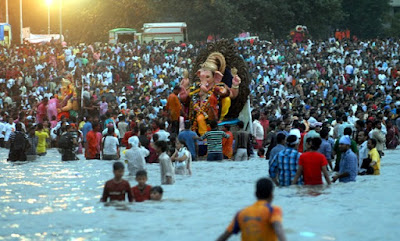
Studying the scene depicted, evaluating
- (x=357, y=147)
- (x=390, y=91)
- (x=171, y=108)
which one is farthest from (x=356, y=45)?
(x=357, y=147)

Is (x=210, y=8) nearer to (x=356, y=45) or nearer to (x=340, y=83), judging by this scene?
(x=356, y=45)

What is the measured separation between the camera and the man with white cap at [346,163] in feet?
56.9

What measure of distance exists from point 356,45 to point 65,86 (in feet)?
73.7

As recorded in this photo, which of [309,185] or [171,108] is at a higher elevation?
[171,108]

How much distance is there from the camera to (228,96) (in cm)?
2528

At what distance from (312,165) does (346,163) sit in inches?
53.6

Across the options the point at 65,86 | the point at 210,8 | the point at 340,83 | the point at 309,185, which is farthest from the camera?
the point at 210,8

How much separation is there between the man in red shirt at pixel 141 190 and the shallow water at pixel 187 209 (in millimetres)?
118

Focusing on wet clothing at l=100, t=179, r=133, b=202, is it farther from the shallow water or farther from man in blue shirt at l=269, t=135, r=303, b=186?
man in blue shirt at l=269, t=135, r=303, b=186

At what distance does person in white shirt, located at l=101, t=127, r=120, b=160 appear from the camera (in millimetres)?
22859

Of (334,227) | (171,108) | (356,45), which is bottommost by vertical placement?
(334,227)

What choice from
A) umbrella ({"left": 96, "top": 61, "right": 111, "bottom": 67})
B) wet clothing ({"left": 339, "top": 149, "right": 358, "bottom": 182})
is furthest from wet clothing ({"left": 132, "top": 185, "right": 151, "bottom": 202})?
umbrella ({"left": 96, "top": 61, "right": 111, "bottom": 67})

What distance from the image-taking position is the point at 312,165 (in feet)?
53.7

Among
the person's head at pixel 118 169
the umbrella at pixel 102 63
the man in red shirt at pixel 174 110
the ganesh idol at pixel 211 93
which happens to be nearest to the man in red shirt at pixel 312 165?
the person's head at pixel 118 169
